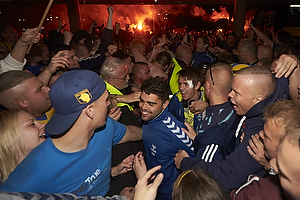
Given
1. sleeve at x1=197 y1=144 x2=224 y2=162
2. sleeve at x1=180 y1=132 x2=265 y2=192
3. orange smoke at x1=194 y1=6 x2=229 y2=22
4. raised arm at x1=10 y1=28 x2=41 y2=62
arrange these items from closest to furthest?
sleeve at x1=180 y1=132 x2=265 y2=192
sleeve at x1=197 y1=144 x2=224 y2=162
raised arm at x1=10 y1=28 x2=41 y2=62
orange smoke at x1=194 y1=6 x2=229 y2=22

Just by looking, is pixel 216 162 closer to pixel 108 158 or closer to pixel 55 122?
pixel 108 158

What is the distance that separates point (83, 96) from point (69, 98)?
104mm

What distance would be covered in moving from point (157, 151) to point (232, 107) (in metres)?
1.09

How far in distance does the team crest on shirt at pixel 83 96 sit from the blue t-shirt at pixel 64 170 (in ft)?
1.39

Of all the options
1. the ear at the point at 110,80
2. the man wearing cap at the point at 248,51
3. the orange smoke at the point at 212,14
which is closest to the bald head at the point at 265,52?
the man wearing cap at the point at 248,51

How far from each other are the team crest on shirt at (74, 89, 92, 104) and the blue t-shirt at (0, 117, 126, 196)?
1.39ft

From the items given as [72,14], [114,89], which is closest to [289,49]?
[114,89]

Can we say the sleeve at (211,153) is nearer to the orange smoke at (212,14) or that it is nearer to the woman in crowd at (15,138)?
the woman in crowd at (15,138)

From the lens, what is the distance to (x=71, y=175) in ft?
5.81

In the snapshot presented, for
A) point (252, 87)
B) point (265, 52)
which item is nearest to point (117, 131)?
point (252, 87)

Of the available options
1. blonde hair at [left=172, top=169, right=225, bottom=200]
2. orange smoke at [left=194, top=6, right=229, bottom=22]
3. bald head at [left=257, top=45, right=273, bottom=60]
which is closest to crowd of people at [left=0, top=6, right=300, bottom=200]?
blonde hair at [left=172, top=169, right=225, bottom=200]

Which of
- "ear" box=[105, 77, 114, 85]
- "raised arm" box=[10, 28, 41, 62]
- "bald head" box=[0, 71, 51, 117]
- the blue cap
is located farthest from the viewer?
"ear" box=[105, 77, 114, 85]

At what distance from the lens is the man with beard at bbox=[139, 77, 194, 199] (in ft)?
9.23

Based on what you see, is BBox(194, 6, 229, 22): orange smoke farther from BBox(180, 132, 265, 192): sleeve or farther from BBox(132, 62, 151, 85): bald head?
BBox(180, 132, 265, 192): sleeve
